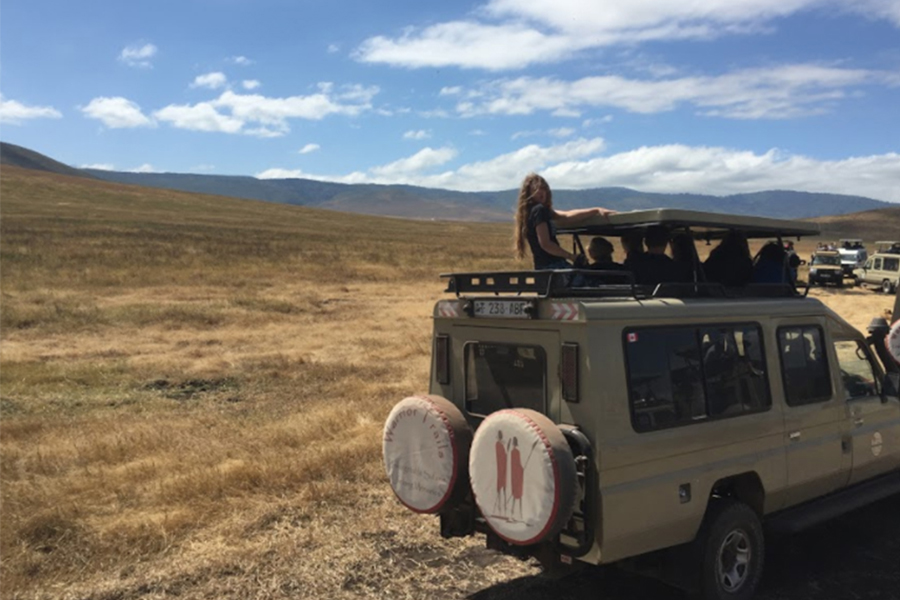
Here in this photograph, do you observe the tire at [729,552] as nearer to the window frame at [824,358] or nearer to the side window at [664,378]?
the side window at [664,378]

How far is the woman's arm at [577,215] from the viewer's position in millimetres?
5551

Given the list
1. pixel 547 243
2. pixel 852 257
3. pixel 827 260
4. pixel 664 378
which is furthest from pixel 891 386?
pixel 852 257

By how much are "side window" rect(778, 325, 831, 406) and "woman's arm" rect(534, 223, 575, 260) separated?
1.66 metres

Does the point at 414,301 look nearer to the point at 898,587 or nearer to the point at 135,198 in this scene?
the point at 898,587

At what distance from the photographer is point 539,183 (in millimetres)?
5816

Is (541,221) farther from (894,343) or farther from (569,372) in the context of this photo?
(894,343)

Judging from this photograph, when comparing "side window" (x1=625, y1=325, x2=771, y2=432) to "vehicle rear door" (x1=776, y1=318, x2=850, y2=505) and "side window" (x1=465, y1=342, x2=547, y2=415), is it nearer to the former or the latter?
"vehicle rear door" (x1=776, y1=318, x2=850, y2=505)

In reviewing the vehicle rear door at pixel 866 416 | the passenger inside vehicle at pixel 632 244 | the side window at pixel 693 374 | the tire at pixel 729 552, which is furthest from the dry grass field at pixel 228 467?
the passenger inside vehicle at pixel 632 244

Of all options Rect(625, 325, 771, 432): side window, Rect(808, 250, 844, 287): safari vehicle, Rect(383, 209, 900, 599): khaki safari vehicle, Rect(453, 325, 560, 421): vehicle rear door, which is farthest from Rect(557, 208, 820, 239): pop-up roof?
Rect(808, 250, 844, 287): safari vehicle

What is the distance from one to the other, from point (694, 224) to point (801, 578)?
2.59 metres

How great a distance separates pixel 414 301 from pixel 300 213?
76.8 m

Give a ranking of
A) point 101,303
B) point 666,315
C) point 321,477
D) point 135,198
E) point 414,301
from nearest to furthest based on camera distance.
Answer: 1. point 666,315
2. point 321,477
3. point 101,303
4. point 414,301
5. point 135,198

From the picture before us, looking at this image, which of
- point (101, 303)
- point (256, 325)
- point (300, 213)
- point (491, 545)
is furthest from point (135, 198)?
point (491, 545)

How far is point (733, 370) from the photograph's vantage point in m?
4.83
